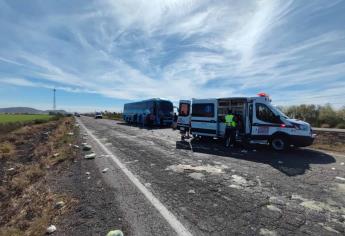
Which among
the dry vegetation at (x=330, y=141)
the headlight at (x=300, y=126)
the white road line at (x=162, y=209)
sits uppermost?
the headlight at (x=300, y=126)

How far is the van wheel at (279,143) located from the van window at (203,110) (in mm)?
3771

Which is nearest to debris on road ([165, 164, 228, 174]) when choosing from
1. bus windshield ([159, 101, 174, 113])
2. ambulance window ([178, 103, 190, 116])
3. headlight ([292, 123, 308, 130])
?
headlight ([292, 123, 308, 130])

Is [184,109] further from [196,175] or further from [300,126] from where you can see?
[196,175]

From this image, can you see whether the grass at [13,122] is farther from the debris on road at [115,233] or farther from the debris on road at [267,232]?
the debris on road at [267,232]

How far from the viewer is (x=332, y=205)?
449cm

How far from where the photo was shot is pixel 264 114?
11156 millimetres

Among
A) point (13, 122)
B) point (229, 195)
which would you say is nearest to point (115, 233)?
point (229, 195)

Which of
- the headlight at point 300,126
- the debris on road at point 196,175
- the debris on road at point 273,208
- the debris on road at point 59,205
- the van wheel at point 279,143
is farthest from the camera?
the van wheel at point 279,143

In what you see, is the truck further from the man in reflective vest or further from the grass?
the grass

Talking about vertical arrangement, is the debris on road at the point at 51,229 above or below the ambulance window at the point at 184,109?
below

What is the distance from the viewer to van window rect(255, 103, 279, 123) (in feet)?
35.7

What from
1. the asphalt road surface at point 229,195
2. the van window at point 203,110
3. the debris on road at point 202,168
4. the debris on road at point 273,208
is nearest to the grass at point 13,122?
the van window at point 203,110

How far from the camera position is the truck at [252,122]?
10.3 m

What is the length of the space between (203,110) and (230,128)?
97.7 inches
